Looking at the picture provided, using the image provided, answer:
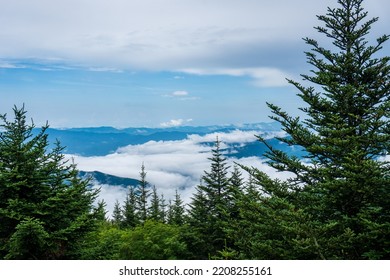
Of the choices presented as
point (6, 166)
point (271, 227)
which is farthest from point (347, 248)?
point (6, 166)

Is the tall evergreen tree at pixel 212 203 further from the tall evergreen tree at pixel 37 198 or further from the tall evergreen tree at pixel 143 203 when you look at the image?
the tall evergreen tree at pixel 143 203

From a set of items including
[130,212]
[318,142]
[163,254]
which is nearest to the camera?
[318,142]

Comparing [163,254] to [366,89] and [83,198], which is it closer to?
[83,198]

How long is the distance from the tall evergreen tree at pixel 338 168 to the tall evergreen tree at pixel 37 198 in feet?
19.1

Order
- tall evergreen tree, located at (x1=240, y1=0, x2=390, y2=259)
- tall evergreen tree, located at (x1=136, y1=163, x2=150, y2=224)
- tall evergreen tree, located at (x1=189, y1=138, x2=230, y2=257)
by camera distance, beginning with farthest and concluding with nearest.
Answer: tall evergreen tree, located at (x1=136, y1=163, x2=150, y2=224) < tall evergreen tree, located at (x1=189, y1=138, x2=230, y2=257) < tall evergreen tree, located at (x1=240, y1=0, x2=390, y2=259)

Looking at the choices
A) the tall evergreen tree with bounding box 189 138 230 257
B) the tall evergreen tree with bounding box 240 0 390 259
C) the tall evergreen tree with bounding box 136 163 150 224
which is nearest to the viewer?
the tall evergreen tree with bounding box 240 0 390 259

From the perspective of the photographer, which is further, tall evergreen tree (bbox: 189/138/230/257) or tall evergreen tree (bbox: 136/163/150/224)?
tall evergreen tree (bbox: 136/163/150/224)

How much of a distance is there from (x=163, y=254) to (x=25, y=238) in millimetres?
14861

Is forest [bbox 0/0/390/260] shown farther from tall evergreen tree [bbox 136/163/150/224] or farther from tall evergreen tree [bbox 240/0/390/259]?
tall evergreen tree [bbox 136/163/150/224]

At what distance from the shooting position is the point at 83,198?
13.9m

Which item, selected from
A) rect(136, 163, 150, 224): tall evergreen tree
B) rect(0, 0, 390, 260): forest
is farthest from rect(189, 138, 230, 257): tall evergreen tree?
rect(136, 163, 150, 224): tall evergreen tree

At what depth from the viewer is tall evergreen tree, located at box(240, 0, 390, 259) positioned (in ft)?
31.8

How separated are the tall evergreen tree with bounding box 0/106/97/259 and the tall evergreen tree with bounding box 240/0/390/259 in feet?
19.1

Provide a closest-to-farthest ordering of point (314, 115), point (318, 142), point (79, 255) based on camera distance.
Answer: point (318, 142)
point (314, 115)
point (79, 255)
